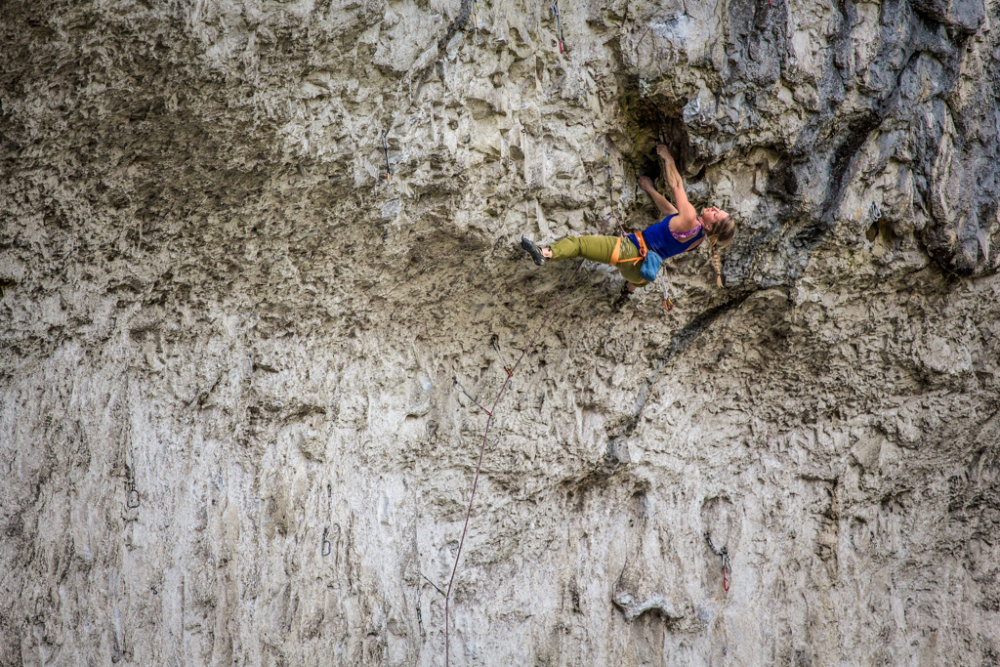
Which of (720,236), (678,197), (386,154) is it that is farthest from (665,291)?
(386,154)

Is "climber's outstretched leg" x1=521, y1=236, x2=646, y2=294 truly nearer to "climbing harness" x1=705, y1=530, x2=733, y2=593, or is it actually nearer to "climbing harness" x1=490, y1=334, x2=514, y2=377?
"climbing harness" x1=490, y1=334, x2=514, y2=377

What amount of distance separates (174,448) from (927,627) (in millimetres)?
5429

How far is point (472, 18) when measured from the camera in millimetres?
3977

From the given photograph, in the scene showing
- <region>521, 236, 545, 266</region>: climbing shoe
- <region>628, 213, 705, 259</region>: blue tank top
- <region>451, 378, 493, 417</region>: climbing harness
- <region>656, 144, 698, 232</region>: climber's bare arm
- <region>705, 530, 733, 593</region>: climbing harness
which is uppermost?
<region>656, 144, 698, 232</region>: climber's bare arm

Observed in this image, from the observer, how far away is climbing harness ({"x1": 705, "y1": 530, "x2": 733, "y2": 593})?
5406 mm

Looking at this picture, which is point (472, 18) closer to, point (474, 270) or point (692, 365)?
point (474, 270)

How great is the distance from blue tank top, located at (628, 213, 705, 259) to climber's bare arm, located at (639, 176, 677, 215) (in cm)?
19

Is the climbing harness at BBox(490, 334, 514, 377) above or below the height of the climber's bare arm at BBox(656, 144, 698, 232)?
below

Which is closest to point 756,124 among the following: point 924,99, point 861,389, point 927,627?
point 924,99

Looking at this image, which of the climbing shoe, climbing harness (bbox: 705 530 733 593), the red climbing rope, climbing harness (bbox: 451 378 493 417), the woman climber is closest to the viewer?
the climbing shoe

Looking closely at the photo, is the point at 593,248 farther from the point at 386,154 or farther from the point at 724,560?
the point at 724,560

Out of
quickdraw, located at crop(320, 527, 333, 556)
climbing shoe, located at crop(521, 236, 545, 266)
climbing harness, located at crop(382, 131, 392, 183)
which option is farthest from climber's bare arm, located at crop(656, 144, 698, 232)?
quickdraw, located at crop(320, 527, 333, 556)

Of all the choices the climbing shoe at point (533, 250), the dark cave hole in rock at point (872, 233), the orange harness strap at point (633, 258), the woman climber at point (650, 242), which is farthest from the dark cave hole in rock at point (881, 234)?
the climbing shoe at point (533, 250)

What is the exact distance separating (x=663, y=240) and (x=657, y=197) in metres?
0.34
